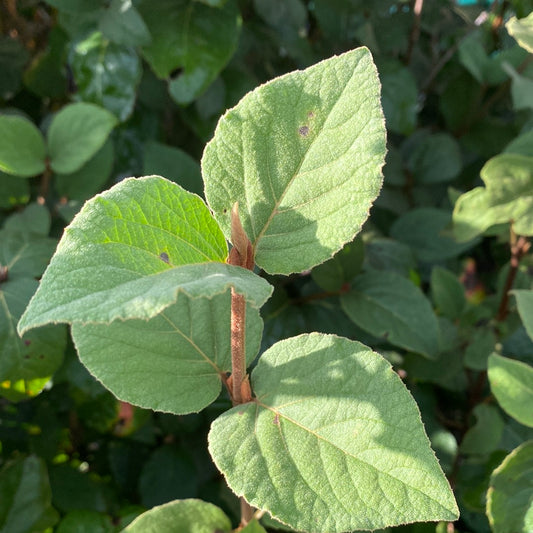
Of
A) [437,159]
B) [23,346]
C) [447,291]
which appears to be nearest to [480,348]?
[447,291]

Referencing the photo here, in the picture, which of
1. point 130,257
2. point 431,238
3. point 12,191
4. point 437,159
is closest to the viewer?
point 130,257

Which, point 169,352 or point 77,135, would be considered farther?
point 77,135

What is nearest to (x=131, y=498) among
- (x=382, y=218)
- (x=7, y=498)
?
(x=7, y=498)

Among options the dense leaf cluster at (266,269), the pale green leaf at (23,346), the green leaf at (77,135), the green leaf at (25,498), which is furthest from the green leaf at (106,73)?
the green leaf at (25,498)

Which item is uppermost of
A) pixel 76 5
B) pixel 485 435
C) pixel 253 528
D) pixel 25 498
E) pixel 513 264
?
pixel 76 5

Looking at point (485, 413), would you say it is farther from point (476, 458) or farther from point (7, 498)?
point (7, 498)

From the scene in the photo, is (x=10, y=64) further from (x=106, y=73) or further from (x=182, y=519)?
(x=182, y=519)

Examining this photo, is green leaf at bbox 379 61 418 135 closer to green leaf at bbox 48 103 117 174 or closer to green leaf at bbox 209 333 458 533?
green leaf at bbox 48 103 117 174
